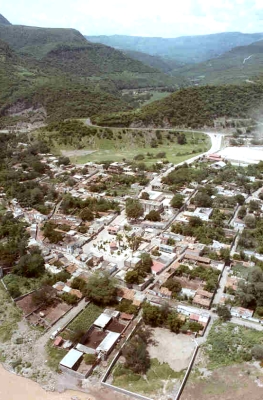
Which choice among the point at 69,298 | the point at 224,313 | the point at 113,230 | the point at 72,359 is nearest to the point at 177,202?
the point at 113,230

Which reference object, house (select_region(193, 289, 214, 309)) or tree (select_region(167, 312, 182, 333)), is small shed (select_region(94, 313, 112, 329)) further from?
house (select_region(193, 289, 214, 309))

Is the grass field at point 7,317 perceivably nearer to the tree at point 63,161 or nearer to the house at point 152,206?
the house at point 152,206

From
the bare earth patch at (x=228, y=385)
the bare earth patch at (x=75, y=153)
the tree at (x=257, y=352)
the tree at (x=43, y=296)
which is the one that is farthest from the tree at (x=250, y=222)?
the bare earth patch at (x=75, y=153)

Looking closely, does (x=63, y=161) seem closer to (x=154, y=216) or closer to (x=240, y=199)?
(x=154, y=216)

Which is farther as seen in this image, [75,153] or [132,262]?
[75,153]

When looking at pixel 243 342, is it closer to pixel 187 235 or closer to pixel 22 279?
pixel 187 235

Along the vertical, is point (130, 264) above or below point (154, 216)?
below

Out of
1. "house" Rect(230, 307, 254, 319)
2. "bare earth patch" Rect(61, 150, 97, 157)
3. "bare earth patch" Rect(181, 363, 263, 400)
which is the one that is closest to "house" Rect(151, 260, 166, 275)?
"house" Rect(230, 307, 254, 319)
